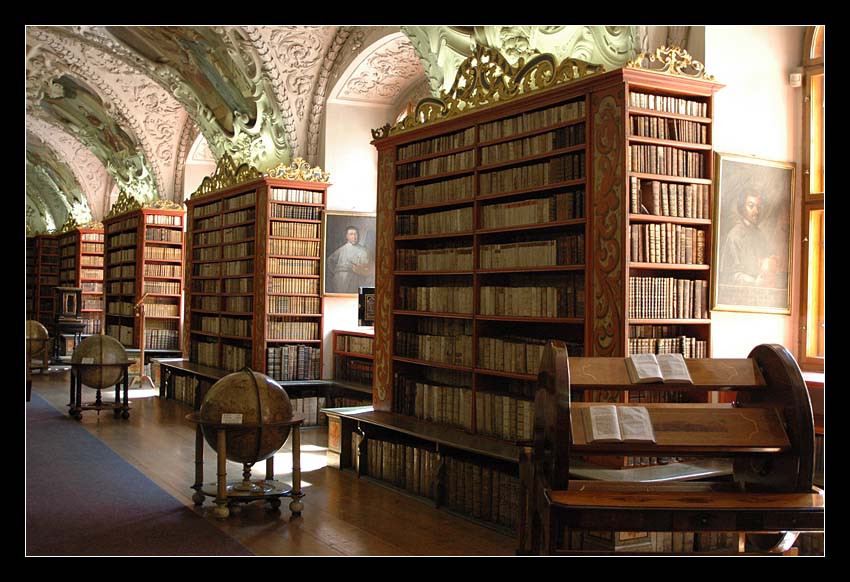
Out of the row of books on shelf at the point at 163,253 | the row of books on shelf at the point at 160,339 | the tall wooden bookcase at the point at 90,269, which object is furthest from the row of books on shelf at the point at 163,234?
the tall wooden bookcase at the point at 90,269

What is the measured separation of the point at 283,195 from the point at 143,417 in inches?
165

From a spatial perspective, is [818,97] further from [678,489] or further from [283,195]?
[283,195]

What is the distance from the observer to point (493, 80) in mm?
7699

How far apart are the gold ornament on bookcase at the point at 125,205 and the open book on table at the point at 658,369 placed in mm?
15328

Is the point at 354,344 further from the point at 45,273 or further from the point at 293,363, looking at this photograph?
the point at 45,273

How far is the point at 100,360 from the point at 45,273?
16438 mm

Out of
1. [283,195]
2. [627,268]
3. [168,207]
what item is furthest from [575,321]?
[168,207]

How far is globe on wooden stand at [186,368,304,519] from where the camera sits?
279 inches

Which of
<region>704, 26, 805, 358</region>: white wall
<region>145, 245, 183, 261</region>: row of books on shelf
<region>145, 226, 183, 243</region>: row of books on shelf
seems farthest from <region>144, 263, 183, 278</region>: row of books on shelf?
<region>704, 26, 805, 358</region>: white wall

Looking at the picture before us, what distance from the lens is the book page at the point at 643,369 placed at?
4973 millimetres

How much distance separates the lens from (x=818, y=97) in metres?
6.87

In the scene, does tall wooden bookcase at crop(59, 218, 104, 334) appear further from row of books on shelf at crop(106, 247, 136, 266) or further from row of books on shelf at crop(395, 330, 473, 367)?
row of books on shelf at crop(395, 330, 473, 367)

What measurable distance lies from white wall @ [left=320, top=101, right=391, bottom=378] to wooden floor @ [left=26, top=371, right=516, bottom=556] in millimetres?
2196

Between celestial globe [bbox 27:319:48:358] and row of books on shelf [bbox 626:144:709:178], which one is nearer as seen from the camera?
row of books on shelf [bbox 626:144:709:178]
